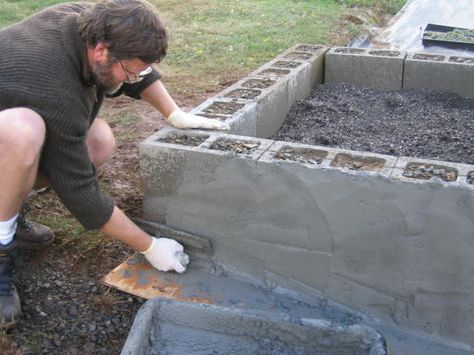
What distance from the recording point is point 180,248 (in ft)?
8.46

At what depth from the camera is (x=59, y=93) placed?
6.79 feet

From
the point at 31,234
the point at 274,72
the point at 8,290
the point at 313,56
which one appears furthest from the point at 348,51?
the point at 8,290

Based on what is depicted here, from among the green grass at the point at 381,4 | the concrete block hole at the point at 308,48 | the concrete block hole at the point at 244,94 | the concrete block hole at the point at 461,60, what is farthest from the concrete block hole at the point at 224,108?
the green grass at the point at 381,4

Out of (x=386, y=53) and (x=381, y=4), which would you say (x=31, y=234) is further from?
(x=381, y=4)

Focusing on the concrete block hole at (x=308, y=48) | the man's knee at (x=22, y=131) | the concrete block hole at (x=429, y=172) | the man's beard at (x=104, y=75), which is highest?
the man's beard at (x=104, y=75)

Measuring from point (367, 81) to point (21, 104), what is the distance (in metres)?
2.85

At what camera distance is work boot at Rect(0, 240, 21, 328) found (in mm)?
2236

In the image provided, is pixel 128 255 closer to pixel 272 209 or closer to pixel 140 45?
pixel 272 209

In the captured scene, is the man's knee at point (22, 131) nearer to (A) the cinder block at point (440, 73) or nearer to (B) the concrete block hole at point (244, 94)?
(B) the concrete block hole at point (244, 94)

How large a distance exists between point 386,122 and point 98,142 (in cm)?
190

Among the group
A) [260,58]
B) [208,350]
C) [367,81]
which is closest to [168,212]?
[208,350]

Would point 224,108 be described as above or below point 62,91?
below

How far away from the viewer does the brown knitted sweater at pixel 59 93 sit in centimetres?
207

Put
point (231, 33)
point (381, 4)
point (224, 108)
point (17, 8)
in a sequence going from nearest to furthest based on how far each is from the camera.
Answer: point (224, 108) < point (231, 33) < point (17, 8) < point (381, 4)
